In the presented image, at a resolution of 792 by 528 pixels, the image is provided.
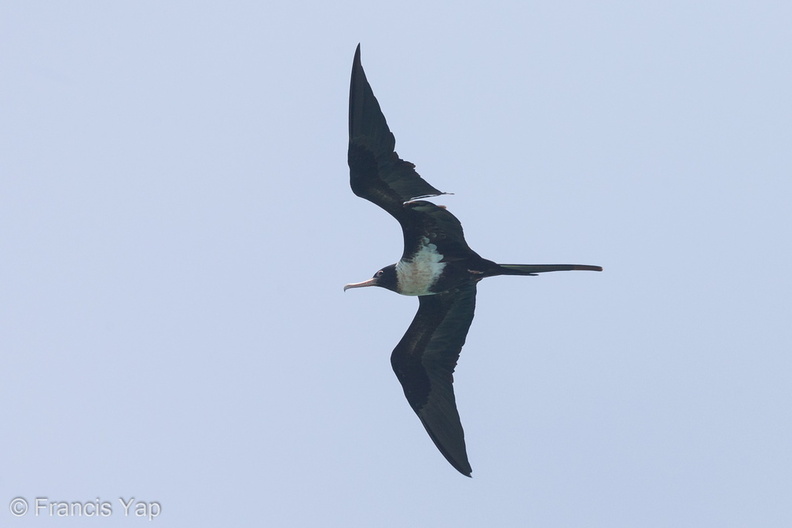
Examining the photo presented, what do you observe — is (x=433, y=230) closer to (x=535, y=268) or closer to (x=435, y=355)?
(x=535, y=268)

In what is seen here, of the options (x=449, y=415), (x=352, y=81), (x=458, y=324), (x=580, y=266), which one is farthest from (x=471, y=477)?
(x=352, y=81)

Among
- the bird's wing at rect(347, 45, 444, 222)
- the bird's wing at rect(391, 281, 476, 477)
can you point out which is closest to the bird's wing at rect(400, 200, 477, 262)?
the bird's wing at rect(347, 45, 444, 222)

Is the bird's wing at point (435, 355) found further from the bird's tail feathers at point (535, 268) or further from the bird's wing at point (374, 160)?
the bird's wing at point (374, 160)

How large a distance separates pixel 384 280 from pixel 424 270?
51cm

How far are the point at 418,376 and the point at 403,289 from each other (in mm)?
940

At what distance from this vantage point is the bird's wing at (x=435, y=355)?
37.7 feet

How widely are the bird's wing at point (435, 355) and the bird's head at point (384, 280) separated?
44 centimetres

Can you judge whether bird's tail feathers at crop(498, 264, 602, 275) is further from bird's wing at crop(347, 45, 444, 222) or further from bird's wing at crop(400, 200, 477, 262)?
bird's wing at crop(347, 45, 444, 222)

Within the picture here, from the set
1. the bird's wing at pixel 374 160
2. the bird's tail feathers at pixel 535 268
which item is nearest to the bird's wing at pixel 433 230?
the bird's wing at pixel 374 160

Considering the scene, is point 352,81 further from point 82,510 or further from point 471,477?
point 82,510

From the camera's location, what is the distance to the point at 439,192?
1020cm

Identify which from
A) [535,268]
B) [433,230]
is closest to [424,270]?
[433,230]

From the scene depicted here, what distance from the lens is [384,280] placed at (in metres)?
11.3

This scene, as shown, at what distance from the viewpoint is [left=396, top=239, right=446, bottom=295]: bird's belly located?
1093 cm
